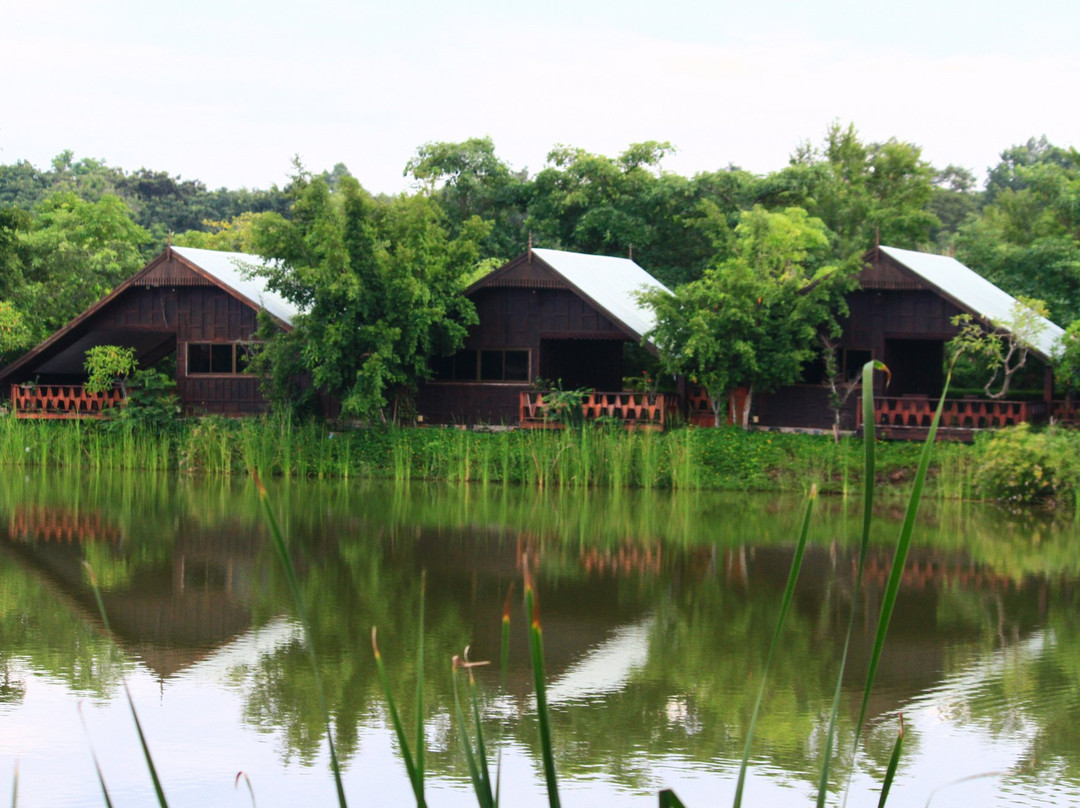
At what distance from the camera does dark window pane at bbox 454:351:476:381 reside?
79.3 feet

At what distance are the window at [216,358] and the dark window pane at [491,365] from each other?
4235 mm

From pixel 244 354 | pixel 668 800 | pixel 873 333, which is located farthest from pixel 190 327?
pixel 668 800

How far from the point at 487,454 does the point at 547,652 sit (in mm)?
11740

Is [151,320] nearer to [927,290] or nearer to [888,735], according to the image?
[927,290]

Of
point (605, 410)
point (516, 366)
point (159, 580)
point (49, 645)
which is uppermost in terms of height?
point (516, 366)

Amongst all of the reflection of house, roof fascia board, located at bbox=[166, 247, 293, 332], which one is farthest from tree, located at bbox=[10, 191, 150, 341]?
the reflection of house

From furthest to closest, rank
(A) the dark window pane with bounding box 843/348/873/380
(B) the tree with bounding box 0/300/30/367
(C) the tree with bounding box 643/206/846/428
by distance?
(B) the tree with bounding box 0/300/30/367 < (A) the dark window pane with bounding box 843/348/873/380 < (C) the tree with bounding box 643/206/846/428

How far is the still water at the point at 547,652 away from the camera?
6684 mm

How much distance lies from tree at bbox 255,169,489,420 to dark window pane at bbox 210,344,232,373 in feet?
6.18

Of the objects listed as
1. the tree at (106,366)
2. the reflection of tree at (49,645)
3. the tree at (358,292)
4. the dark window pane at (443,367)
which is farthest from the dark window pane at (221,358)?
the reflection of tree at (49,645)

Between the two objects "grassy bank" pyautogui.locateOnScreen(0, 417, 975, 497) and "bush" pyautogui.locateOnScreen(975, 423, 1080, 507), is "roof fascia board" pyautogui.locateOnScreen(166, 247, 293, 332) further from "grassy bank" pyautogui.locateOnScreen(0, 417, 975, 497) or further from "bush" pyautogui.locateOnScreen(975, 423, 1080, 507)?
"bush" pyautogui.locateOnScreen(975, 423, 1080, 507)

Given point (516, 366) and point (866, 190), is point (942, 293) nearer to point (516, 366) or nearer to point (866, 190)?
point (516, 366)

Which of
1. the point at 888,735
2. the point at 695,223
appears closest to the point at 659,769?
the point at 888,735

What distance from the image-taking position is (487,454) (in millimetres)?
20969
